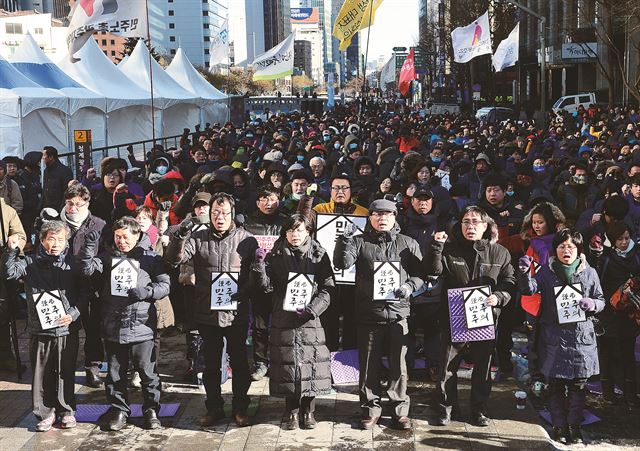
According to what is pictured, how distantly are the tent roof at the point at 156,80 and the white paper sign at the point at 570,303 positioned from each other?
79.4ft

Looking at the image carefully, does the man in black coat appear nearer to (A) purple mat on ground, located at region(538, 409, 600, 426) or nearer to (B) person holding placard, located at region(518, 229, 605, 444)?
(A) purple mat on ground, located at region(538, 409, 600, 426)

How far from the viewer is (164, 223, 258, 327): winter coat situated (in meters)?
6.26

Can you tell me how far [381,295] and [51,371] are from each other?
8.80 feet

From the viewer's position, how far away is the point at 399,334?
6.22 meters

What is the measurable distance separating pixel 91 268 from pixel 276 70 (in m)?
25.9

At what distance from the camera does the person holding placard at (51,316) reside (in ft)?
20.0

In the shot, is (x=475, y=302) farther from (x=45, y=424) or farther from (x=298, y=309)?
(x=45, y=424)

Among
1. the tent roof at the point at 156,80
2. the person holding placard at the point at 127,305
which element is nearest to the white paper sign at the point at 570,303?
the person holding placard at the point at 127,305

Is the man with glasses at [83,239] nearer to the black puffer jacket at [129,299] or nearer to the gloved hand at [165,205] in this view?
the black puffer jacket at [129,299]

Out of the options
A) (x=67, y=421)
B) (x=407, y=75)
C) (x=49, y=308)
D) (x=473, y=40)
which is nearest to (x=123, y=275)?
(x=49, y=308)

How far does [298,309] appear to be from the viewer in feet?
19.8

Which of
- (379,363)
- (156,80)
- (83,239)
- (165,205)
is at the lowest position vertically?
(379,363)

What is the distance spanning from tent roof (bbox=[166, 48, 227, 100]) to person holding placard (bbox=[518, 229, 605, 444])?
95.6 ft

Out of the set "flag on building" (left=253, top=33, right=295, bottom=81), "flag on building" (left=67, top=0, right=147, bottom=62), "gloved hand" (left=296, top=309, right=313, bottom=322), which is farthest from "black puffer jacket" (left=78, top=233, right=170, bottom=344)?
"flag on building" (left=253, top=33, right=295, bottom=81)
